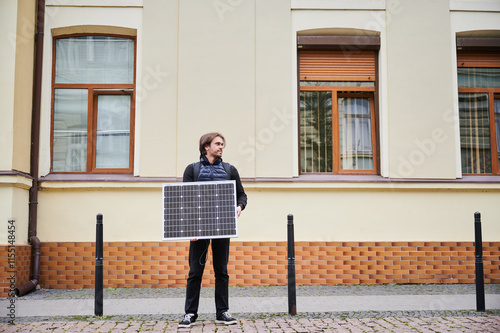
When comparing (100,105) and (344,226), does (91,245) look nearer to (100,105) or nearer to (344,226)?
(100,105)

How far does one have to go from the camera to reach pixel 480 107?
31.2ft

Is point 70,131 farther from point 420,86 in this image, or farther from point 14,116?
point 420,86

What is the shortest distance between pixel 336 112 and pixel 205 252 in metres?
4.59

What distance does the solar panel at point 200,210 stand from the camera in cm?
555

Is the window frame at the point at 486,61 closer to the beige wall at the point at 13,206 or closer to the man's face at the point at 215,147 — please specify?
the man's face at the point at 215,147

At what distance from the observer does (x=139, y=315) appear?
6.29m

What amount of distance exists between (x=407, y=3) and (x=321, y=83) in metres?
1.94

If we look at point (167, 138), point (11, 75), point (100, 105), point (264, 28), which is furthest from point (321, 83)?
point (11, 75)

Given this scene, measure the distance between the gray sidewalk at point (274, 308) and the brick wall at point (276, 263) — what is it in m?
0.25

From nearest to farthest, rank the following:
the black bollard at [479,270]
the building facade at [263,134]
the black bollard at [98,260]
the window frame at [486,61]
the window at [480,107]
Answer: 1. the black bollard at [98,260]
2. the black bollard at [479,270]
3. the building facade at [263,134]
4. the window frame at [486,61]
5. the window at [480,107]

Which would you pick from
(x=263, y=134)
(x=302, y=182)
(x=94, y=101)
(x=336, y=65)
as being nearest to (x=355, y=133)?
(x=336, y=65)

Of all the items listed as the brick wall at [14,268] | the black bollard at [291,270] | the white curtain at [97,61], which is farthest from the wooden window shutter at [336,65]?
the brick wall at [14,268]

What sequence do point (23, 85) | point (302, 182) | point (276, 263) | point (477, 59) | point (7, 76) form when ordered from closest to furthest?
point (7, 76), point (23, 85), point (276, 263), point (302, 182), point (477, 59)

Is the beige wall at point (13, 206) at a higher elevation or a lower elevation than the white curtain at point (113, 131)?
lower
